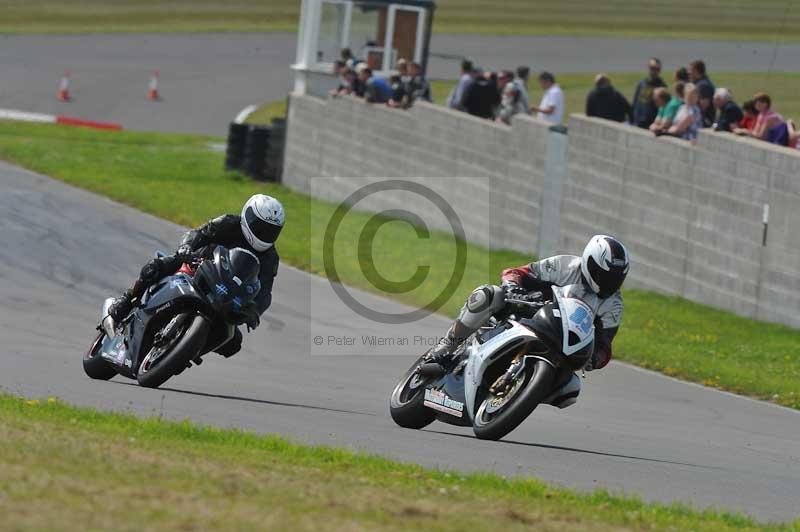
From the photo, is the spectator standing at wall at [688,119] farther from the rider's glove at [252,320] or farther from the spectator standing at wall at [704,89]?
the rider's glove at [252,320]

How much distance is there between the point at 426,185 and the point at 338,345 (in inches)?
385

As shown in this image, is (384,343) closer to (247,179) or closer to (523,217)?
(523,217)

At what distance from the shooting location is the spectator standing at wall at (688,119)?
63.0 ft

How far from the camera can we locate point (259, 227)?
37.2 feet

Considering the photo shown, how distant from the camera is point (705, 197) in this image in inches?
750

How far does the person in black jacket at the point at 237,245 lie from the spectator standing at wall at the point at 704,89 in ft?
30.8

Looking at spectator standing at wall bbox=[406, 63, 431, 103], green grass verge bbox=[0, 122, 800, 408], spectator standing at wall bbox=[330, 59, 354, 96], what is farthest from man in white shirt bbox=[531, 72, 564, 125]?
spectator standing at wall bbox=[330, 59, 354, 96]

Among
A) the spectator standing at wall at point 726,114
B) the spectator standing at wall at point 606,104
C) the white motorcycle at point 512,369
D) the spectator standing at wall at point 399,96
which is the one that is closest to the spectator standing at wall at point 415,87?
the spectator standing at wall at point 399,96

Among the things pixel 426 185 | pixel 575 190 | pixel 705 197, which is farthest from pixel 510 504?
pixel 426 185

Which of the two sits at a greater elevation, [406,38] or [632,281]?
[406,38]

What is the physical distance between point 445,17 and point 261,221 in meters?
45.1

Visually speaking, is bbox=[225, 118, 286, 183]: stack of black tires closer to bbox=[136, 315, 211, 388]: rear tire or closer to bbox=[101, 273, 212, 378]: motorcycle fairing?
bbox=[101, 273, 212, 378]: motorcycle fairing

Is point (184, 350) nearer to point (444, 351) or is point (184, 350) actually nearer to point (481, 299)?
point (444, 351)

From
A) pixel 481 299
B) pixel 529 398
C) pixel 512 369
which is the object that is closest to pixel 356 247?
pixel 481 299
